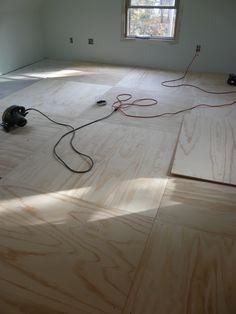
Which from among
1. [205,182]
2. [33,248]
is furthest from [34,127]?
[205,182]

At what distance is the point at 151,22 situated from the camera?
14.4ft

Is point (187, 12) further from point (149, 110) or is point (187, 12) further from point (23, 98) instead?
point (23, 98)

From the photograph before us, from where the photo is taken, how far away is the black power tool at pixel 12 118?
2.45m

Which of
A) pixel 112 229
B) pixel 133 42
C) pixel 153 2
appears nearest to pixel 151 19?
pixel 153 2

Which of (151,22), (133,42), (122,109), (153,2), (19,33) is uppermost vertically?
(153,2)

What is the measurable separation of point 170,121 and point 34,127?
141cm

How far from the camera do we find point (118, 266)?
49.4 inches

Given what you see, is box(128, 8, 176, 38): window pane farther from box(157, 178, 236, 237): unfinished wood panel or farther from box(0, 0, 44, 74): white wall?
box(157, 178, 236, 237): unfinished wood panel

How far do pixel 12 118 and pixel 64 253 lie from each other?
162 centimetres

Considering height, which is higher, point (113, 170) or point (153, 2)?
point (153, 2)

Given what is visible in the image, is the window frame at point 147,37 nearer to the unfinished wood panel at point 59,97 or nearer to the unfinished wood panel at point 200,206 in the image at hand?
the unfinished wood panel at point 59,97

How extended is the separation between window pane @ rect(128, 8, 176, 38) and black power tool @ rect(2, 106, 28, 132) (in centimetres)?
300

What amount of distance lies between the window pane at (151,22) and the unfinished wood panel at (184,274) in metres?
3.92

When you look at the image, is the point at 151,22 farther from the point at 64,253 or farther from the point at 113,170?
the point at 64,253
